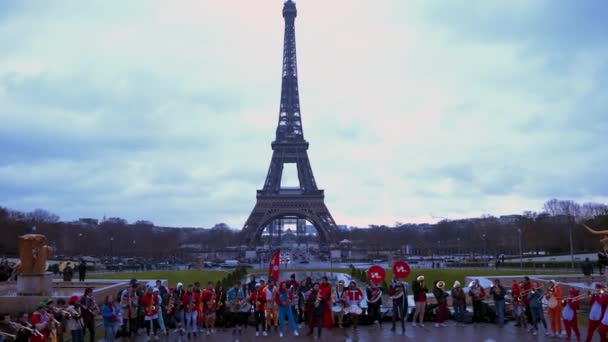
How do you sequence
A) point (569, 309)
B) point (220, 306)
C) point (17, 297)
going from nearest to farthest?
point (569, 309), point (220, 306), point (17, 297)

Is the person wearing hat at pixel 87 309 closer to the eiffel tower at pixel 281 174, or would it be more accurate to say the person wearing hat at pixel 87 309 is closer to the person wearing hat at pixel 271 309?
the person wearing hat at pixel 271 309

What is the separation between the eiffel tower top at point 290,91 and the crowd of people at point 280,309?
276 ft

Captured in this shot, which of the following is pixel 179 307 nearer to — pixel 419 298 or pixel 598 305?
pixel 419 298

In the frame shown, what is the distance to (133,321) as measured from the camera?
16.1 meters

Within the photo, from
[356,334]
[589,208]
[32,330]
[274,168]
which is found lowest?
[356,334]

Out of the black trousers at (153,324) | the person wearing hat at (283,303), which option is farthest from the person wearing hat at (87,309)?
the person wearing hat at (283,303)

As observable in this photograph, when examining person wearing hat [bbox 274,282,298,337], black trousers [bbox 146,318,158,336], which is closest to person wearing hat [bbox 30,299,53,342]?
black trousers [bbox 146,318,158,336]

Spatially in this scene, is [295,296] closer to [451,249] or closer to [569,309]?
[569,309]

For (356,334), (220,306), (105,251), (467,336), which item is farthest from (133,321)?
(105,251)

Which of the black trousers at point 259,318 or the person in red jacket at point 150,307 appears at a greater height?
the person in red jacket at point 150,307

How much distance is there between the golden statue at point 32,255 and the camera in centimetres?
2186

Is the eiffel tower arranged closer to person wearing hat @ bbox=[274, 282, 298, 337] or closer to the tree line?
the tree line

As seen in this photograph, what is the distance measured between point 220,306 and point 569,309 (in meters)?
10.5

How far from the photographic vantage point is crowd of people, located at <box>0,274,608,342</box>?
1461 cm
